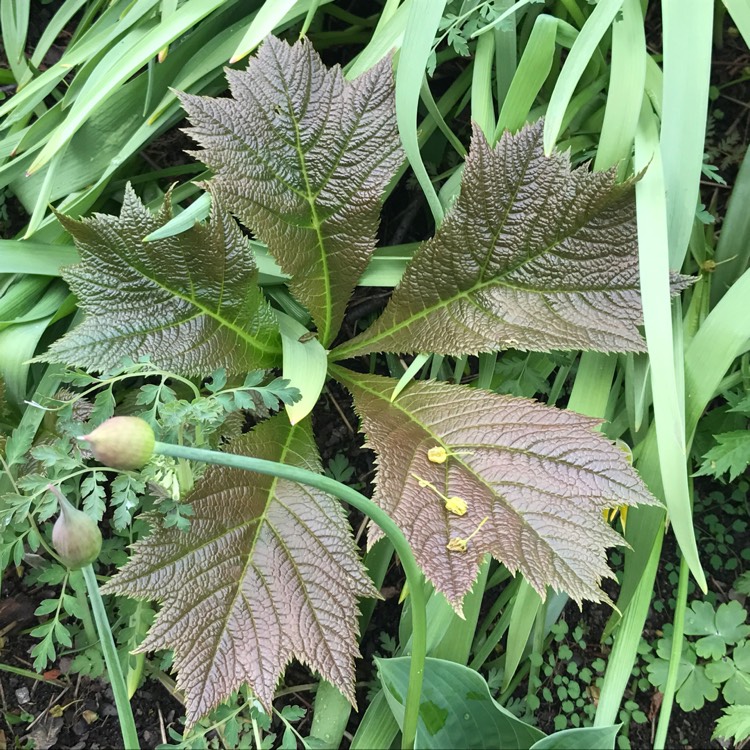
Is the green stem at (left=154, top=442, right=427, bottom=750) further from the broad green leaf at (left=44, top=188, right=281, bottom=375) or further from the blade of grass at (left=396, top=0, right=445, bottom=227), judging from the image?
the blade of grass at (left=396, top=0, right=445, bottom=227)

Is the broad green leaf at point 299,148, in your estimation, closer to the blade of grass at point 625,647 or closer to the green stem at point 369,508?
the green stem at point 369,508

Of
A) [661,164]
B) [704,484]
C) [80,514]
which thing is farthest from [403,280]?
[704,484]

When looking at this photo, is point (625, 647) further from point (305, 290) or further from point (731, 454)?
point (305, 290)

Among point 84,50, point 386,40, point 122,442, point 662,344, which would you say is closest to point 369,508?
point 122,442

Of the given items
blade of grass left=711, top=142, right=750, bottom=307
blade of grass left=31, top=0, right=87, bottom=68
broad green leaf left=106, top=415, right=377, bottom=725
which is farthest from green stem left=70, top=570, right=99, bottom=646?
blade of grass left=711, top=142, right=750, bottom=307

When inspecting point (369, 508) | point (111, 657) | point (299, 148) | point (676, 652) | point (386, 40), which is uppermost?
point (386, 40)

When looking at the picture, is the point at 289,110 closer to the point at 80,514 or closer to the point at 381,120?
the point at 381,120
